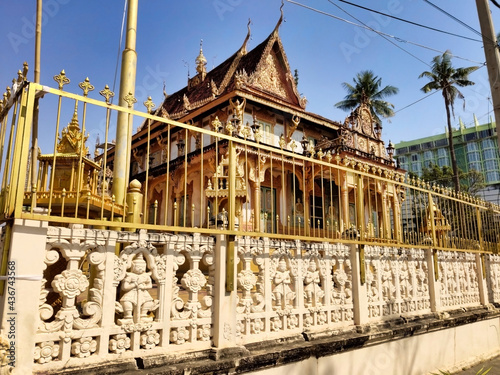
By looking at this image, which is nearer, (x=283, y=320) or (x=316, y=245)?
(x=283, y=320)

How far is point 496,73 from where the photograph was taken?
775 centimetres

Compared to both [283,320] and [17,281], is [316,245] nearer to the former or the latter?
[283,320]

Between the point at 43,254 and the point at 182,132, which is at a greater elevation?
the point at 182,132

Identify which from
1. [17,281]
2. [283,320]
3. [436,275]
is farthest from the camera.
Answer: [436,275]

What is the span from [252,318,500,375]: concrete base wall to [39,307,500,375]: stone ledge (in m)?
0.08

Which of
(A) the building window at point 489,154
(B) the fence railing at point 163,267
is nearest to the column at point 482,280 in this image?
(B) the fence railing at point 163,267

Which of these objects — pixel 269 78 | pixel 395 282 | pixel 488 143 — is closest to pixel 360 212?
pixel 395 282

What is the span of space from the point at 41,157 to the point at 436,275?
6.46m

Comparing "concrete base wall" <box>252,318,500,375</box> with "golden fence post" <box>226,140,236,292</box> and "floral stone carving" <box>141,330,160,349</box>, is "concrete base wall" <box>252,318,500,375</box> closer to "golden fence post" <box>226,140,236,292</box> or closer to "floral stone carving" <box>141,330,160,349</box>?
"golden fence post" <box>226,140,236,292</box>

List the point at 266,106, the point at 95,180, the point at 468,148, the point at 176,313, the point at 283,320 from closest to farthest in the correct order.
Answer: the point at 176,313 → the point at 283,320 → the point at 95,180 → the point at 266,106 → the point at 468,148

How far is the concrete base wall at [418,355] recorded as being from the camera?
165 inches

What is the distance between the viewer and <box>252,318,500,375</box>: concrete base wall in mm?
4188

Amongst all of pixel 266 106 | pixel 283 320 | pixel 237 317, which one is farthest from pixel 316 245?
pixel 266 106

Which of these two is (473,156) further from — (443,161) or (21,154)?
(21,154)
